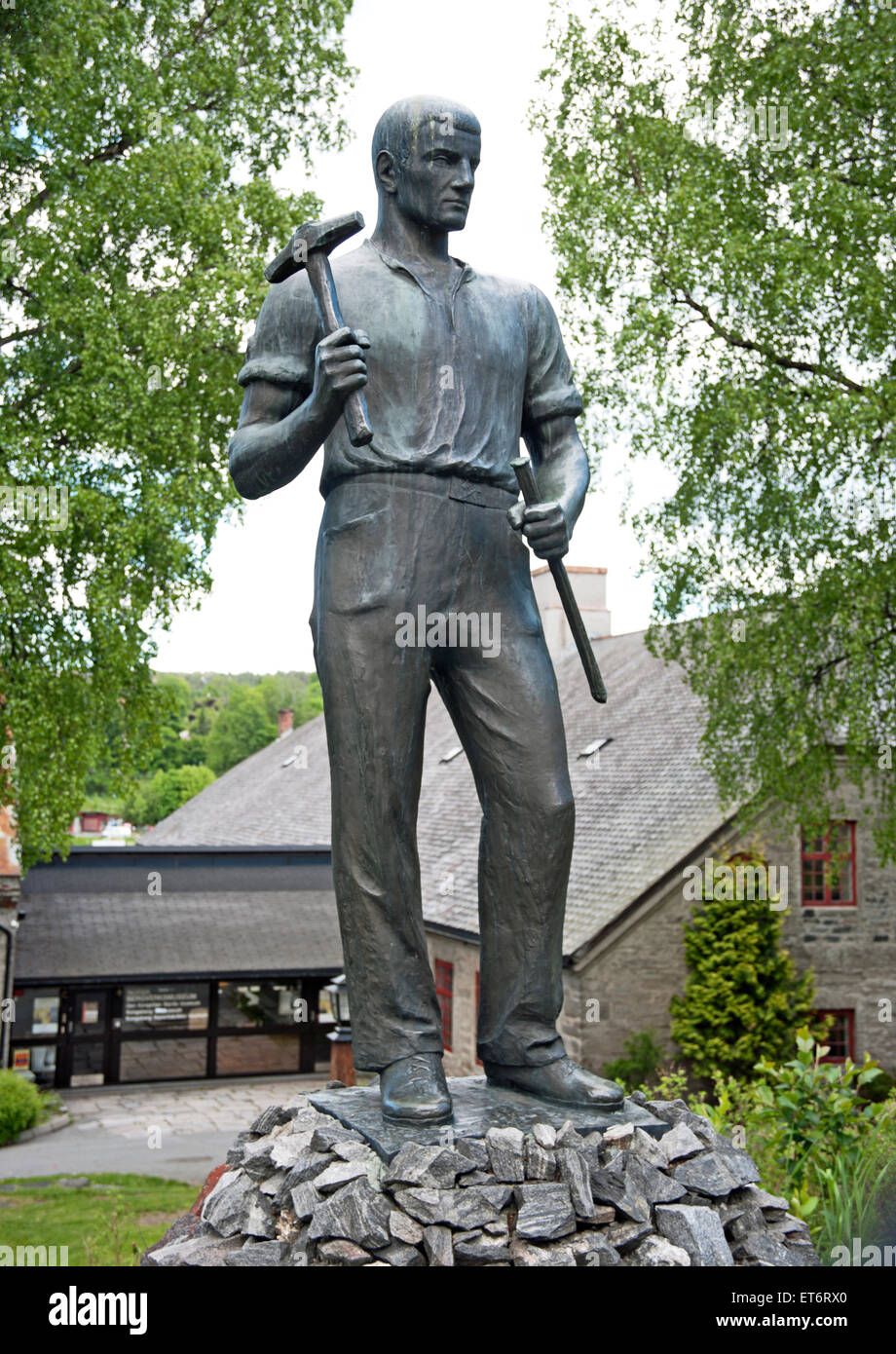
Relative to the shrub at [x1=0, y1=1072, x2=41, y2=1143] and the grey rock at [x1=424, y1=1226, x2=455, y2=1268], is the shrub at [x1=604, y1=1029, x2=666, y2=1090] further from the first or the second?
the grey rock at [x1=424, y1=1226, x2=455, y2=1268]

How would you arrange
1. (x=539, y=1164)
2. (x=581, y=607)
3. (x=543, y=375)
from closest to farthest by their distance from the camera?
(x=539, y=1164) < (x=543, y=375) < (x=581, y=607)

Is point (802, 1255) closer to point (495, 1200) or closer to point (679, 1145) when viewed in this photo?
point (679, 1145)

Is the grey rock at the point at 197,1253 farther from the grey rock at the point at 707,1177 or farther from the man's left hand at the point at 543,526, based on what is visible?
the man's left hand at the point at 543,526

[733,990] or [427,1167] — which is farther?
[733,990]

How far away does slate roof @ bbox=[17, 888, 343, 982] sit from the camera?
23.2m

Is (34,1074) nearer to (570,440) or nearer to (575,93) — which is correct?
(575,93)

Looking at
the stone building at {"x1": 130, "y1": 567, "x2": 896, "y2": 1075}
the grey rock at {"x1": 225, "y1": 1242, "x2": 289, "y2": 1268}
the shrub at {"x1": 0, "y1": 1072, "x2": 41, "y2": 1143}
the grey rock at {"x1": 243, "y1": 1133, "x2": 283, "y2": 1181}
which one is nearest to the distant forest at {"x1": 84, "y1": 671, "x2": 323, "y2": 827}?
the stone building at {"x1": 130, "y1": 567, "x2": 896, "y2": 1075}

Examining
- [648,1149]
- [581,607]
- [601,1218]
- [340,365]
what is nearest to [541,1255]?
[601,1218]

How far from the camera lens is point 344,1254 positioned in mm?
3389

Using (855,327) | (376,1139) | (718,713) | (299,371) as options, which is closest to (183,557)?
(718,713)

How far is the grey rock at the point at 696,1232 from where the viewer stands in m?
3.54

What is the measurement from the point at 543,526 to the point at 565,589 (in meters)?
0.25

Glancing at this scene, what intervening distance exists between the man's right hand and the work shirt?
1.12ft
